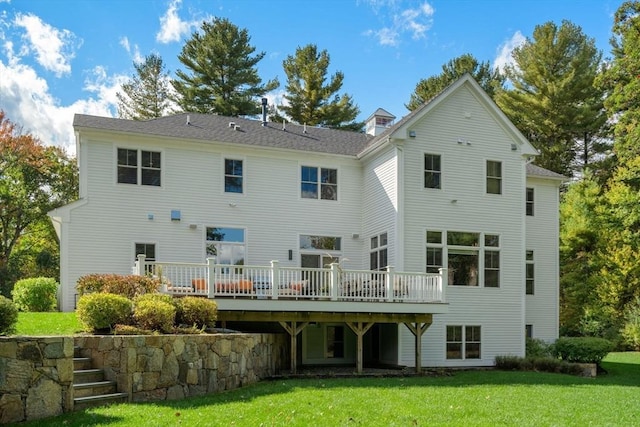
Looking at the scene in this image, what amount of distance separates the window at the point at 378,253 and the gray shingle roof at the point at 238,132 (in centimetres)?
306

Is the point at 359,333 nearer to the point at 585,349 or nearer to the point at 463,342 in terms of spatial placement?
the point at 463,342

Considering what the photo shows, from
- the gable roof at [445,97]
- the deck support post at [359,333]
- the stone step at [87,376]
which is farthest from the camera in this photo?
the gable roof at [445,97]

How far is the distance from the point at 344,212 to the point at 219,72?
20.4m

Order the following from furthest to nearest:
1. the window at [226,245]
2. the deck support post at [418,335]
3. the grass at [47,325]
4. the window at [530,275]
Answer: the window at [530,275] → the window at [226,245] → the deck support post at [418,335] → the grass at [47,325]

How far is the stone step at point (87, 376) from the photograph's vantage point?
8414 millimetres

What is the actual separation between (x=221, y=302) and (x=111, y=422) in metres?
6.31

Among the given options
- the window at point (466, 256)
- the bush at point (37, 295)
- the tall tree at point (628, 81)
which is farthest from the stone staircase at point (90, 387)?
the tall tree at point (628, 81)

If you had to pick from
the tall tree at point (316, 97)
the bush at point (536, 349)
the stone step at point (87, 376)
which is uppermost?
the tall tree at point (316, 97)

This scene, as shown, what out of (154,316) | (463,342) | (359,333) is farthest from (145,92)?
(154,316)

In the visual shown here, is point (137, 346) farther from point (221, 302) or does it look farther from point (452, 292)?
point (452, 292)

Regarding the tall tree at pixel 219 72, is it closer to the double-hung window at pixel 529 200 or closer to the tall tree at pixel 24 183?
the tall tree at pixel 24 183

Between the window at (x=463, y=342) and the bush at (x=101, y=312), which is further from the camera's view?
the window at (x=463, y=342)

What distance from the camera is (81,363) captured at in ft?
→ 28.9

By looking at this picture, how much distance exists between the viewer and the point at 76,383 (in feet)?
27.3
